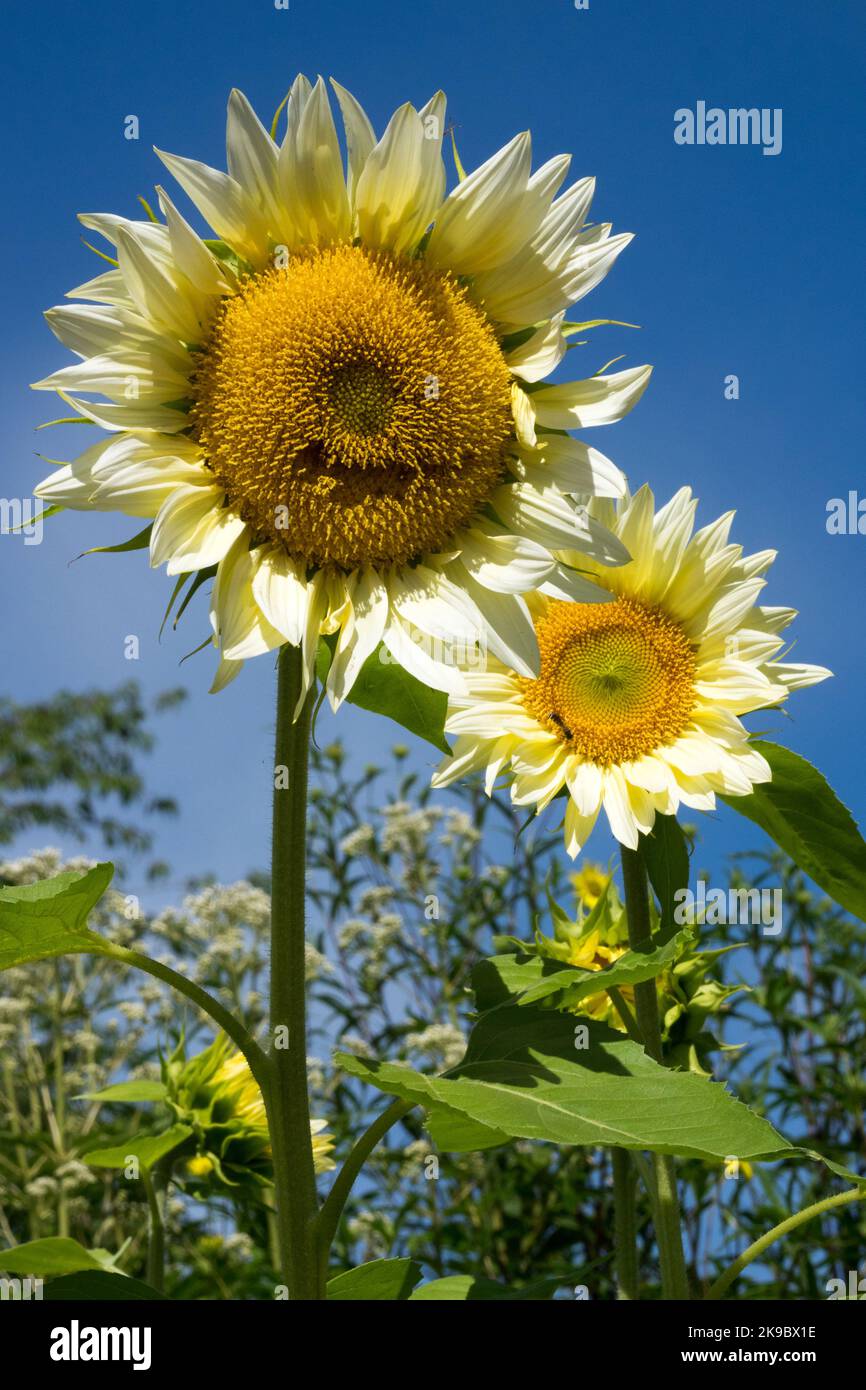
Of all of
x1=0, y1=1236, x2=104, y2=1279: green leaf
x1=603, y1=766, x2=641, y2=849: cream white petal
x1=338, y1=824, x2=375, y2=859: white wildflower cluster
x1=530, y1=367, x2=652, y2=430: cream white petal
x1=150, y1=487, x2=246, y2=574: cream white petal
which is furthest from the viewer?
x1=338, y1=824, x2=375, y2=859: white wildflower cluster

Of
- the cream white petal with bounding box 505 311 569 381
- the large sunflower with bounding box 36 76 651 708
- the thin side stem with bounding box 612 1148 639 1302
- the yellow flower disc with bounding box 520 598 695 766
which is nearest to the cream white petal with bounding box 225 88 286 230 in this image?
the large sunflower with bounding box 36 76 651 708

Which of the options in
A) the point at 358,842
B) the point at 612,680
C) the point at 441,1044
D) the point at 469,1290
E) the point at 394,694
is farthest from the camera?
the point at 358,842

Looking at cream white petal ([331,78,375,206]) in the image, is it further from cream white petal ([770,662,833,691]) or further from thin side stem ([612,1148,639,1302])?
thin side stem ([612,1148,639,1302])

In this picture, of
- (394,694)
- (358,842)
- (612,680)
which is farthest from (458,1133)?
(358,842)

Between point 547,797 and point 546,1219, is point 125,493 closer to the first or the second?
point 547,797

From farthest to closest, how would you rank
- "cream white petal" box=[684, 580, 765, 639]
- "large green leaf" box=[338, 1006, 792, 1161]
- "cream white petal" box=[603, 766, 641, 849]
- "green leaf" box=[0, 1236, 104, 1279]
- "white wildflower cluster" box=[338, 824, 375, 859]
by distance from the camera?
"white wildflower cluster" box=[338, 824, 375, 859] → "cream white petal" box=[684, 580, 765, 639] → "cream white petal" box=[603, 766, 641, 849] → "green leaf" box=[0, 1236, 104, 1279] → "large green leaf" box=[338, 1006, 792, 1161]

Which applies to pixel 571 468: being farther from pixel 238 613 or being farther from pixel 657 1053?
pixel 657 1053
